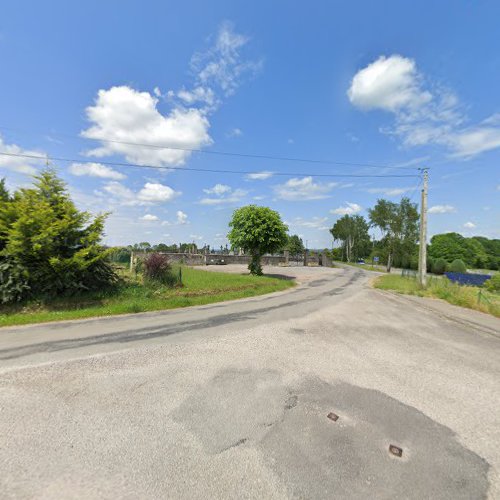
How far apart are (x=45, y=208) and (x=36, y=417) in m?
8.92

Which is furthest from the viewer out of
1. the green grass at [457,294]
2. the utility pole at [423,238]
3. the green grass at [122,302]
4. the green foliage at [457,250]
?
the green foliage at [457,250]

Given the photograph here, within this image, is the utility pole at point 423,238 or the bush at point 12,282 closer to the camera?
the bush at point 12,282

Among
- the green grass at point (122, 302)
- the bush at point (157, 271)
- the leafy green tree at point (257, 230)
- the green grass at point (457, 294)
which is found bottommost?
the green grass at point (122, 302)

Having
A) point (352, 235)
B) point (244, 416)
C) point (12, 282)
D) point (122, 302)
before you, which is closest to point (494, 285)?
point (244, 416)

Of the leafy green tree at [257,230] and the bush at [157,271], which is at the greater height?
the leafy green tree at [257,230]

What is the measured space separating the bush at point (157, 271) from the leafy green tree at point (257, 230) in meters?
8.69

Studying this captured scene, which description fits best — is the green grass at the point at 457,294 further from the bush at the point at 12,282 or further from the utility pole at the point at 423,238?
the bush at the point at 12,282

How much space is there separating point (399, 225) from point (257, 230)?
3302 centimetres

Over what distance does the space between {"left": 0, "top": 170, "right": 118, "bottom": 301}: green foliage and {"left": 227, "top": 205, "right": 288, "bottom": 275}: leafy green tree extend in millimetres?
12070

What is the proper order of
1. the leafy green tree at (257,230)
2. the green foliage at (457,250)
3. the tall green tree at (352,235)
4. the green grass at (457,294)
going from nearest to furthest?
the green grass at (457,294) → the leafy green tree at (257,230) → the green foliage at (457,250) → the tall green tree at (352,235)

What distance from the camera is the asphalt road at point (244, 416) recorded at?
2.37 meters

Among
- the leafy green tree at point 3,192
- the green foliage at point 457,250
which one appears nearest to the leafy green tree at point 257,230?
the leafy green tree at point 3,192

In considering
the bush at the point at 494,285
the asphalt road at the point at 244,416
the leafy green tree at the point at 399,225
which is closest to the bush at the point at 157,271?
the asphalt road at the point at 244,416

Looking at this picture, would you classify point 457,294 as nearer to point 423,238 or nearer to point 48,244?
point 423,238
